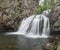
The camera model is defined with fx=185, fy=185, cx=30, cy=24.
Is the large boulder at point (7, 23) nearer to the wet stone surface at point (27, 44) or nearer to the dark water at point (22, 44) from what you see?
the dark water at point (22, 44)

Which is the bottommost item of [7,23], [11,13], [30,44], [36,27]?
[30,44]

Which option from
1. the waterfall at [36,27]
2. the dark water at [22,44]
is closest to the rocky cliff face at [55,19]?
the waterfall at [36,27]

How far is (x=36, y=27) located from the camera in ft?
77.2

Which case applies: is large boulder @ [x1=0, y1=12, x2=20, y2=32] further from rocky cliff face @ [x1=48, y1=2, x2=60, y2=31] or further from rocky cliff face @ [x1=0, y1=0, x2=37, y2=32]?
rocky cliff face @ [x1=48, y1=2, x2=60, y2=31]

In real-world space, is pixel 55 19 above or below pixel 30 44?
above

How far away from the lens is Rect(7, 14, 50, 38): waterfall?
22844 millimetres

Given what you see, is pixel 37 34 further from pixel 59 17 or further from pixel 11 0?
pixel 11 0

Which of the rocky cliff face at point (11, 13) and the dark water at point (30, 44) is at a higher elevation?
the rocky cliff face at point (11, 13)

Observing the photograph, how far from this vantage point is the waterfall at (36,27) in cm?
2284

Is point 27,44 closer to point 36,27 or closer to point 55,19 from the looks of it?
point 36,27

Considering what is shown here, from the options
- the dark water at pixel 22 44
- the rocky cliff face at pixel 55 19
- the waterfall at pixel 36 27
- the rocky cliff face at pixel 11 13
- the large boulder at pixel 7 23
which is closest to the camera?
the dark water at pixel 22 44

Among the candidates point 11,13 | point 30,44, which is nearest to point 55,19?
point 11,13

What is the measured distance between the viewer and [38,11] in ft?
110

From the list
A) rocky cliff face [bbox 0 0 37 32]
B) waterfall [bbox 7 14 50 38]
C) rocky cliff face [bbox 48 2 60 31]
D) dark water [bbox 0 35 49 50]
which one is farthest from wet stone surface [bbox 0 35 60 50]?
rocky cliff face [bbox 0 0 37 32]
